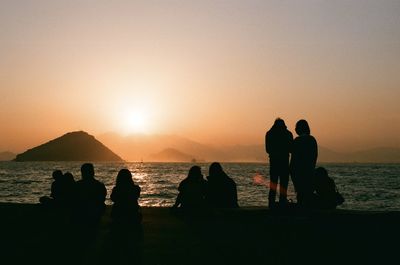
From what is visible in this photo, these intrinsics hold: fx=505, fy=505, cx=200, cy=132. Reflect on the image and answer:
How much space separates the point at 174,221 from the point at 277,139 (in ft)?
10.1

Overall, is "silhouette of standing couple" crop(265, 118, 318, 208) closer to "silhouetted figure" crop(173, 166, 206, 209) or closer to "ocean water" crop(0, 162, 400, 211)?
"silhouetted figure" crop(173, 166, 206, 209)

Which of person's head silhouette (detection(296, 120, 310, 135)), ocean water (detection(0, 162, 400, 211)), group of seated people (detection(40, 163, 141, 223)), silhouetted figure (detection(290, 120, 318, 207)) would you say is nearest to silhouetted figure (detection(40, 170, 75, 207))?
group of seated people (detection(40, 163, 141, 223))

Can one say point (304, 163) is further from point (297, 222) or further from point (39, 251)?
point (39, 251)

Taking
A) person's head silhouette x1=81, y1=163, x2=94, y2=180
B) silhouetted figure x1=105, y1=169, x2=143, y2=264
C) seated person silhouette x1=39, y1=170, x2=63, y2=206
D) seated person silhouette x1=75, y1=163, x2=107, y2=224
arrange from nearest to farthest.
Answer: silhouetted figure x1=105, y1=169, x2=143, y2=264, seated person silhouette x1=75, y1=163, x2=107, y2=224, person's head silhouette x1=81, y1=163, x2=94, y2=180, seated person silhouette x1=39, y1=170, x2=63, y2=206

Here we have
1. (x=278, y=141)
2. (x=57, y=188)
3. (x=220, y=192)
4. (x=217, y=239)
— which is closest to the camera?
(x=217, y=239)

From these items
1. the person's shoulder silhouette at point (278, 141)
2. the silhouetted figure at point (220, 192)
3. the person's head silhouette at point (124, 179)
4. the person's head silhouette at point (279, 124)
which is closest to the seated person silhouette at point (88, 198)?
the person's head silhouette at point (124, 179)

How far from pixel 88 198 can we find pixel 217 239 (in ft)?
9.83

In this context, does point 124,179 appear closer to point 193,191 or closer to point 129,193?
point 129,193

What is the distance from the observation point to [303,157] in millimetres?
11914

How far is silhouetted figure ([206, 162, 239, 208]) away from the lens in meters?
13.2

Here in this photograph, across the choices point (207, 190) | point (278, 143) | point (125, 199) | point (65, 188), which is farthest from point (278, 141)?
point (65, 188)

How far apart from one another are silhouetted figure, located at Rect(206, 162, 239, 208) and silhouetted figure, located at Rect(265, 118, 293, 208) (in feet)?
5.36

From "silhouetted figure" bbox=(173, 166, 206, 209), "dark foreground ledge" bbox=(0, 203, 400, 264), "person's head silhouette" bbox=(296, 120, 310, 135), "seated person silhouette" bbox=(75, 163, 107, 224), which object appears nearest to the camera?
"dark foreground ledge" bbox=(0, 203, 400, 264)

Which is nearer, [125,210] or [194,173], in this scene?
[125,210]
